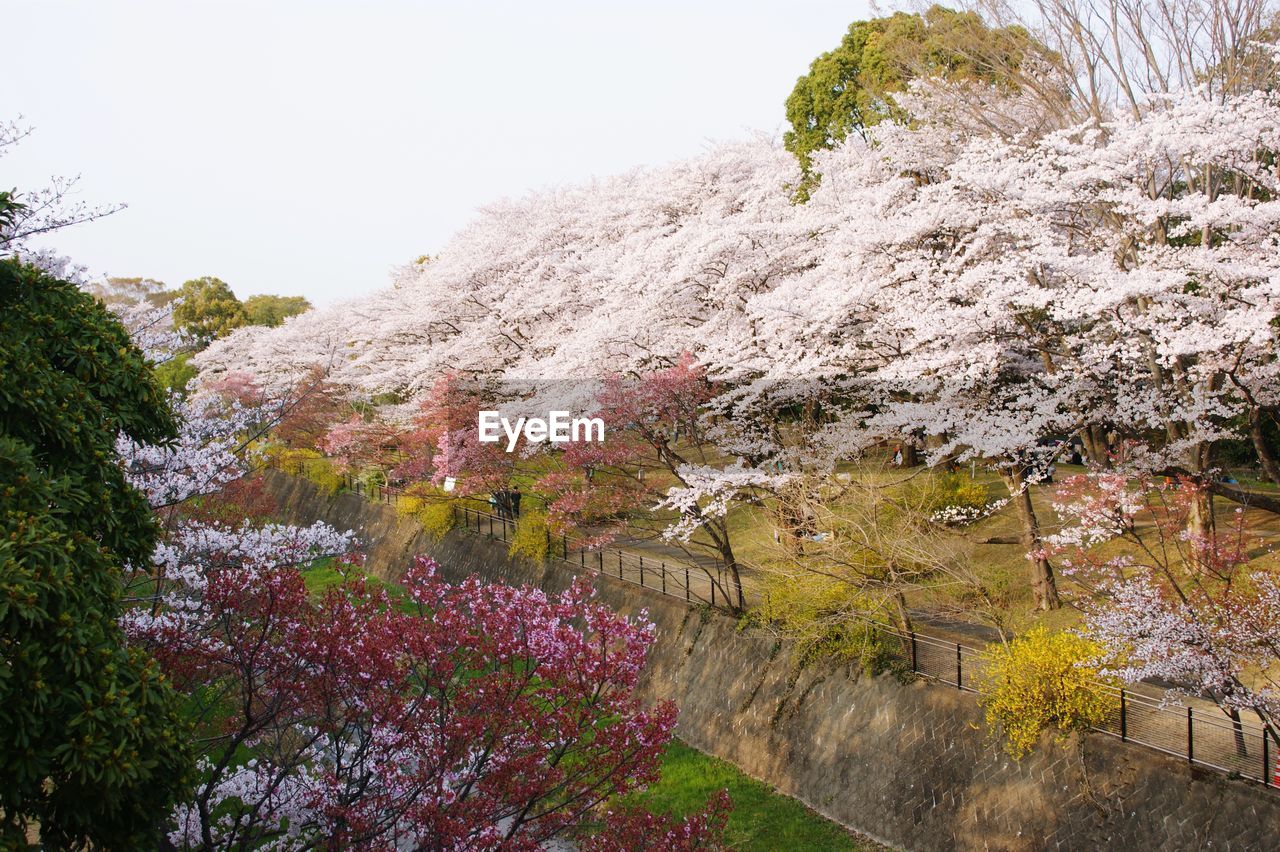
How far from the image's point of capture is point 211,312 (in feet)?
199

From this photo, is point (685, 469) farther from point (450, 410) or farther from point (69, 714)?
point (69, 714)

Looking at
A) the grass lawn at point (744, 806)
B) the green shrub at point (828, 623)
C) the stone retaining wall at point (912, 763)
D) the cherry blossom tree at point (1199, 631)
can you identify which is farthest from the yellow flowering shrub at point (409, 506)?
the cherry blossom tree at point (1199, 631)

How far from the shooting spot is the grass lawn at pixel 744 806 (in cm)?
1244

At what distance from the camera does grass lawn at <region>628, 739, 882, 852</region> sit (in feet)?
40.8

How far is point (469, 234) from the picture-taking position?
34.2 meters

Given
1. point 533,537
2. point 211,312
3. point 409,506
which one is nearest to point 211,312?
point 211,312

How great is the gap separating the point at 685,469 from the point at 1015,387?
600cm

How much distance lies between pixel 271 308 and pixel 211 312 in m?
4.87

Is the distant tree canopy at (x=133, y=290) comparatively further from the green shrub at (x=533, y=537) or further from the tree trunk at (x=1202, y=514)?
the tree trunk at (x=1202, y=514)

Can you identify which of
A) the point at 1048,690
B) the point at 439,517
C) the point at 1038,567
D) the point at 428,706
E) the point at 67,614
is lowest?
the point at 439,517

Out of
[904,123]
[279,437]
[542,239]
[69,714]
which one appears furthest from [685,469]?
[279,437]

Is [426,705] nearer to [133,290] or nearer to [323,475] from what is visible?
[323,475]

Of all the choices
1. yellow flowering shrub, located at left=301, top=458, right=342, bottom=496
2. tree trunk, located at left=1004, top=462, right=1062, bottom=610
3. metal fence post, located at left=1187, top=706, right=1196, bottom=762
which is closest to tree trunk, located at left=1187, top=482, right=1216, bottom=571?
tree trunk, located at left=1004, top=462, right=1062, bottom=610

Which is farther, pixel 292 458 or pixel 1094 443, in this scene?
pixel 292 458
